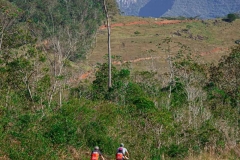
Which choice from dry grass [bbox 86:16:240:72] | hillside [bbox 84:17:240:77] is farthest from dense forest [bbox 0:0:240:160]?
dry grass [bbox 86:16:240:72]

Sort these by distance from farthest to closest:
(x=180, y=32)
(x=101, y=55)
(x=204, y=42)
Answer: (x=180, y=32) → (x=204, y=42) → (x=101, y=55)

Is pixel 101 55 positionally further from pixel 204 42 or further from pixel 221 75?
pixel 221 75

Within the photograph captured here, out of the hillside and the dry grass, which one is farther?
the hillside

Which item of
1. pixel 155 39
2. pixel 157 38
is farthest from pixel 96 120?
pixel 157 38

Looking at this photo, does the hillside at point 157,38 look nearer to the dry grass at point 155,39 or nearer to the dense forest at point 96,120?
the dry grass at point 155,39

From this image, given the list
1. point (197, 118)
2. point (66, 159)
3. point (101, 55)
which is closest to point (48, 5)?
point (101, 55)

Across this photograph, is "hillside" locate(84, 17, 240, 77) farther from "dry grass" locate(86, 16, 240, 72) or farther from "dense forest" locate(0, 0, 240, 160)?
"dense forest" locate(0, 0, 240, 160)

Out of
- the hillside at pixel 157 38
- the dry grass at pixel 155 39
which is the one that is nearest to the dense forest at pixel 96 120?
the hillside at pixel 157 38

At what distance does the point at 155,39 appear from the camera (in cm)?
5822

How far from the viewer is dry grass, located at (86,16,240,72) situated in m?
49.4

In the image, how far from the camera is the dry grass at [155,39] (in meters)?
49.4

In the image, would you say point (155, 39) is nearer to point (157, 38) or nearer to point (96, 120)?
point (157, 38)

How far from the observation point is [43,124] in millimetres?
12656

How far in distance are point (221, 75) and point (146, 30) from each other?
149ft
